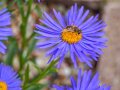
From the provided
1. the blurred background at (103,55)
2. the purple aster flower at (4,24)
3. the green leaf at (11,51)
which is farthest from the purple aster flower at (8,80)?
the blurred background at (103,55)

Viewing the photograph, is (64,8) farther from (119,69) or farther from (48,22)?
(48,22)

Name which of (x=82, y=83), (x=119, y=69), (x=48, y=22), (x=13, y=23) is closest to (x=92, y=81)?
(x=82, y=83)

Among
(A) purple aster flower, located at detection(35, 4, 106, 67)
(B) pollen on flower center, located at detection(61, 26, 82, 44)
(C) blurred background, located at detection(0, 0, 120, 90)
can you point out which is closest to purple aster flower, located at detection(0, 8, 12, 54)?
(A) purple aster flower, located at detection(35, 4, 106, 67)

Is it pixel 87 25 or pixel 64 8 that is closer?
pixel 87 25

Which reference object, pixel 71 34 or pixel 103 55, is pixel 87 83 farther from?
pixel 103 55

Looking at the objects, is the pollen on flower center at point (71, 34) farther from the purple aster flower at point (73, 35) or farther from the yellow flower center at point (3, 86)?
the yellow flower center at point (3, 86)

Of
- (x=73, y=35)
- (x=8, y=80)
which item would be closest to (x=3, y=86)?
(x=8, y=80)

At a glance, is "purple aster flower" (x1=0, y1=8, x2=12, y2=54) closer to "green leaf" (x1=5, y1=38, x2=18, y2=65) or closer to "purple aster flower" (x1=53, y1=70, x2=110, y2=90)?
"purple aster flower" (x1=53, y1=70, x2=110, y2=90)
